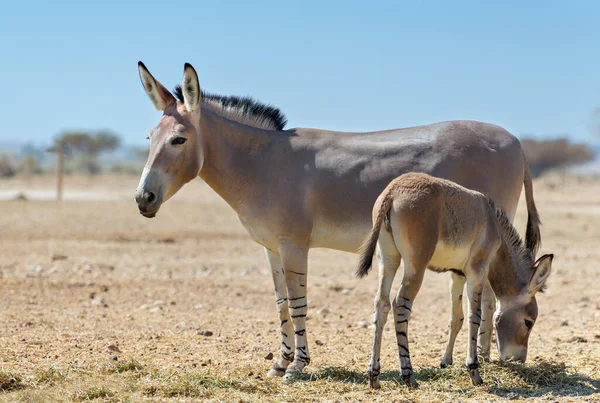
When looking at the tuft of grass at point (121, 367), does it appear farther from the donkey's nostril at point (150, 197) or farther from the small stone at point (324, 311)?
the small stone at point (324, 311)

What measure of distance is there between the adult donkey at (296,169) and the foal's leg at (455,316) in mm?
448

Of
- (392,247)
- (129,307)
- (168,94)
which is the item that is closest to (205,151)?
(168,94)

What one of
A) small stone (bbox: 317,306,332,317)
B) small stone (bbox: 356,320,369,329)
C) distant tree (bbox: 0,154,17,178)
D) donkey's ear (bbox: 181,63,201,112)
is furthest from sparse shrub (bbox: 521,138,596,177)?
donkey's ear (bbox: 181,63,201,112)

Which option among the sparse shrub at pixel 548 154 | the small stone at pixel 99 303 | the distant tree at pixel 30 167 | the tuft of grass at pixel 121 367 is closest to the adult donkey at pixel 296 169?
the tuft of grass at pixel 121 367

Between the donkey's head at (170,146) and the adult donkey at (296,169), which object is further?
the adult donkey at (296,169)

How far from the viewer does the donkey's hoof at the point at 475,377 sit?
7.17m

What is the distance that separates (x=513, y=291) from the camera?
7715 mm

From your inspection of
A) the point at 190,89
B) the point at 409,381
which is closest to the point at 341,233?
the point at 409,381

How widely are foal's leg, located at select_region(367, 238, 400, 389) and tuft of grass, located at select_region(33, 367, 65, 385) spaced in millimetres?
2838

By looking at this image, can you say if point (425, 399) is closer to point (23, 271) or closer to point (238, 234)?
point (23, 271)

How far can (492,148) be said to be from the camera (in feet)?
27.3

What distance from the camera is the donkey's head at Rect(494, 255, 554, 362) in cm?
766

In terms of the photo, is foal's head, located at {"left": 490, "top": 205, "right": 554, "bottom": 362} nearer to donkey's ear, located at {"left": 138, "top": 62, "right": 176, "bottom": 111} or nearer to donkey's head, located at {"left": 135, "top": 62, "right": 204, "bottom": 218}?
donkey's head, located at {"left": 135, "top": 62, "right": 204, "bottom": 218}

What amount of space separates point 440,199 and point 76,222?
1733 centimetres
